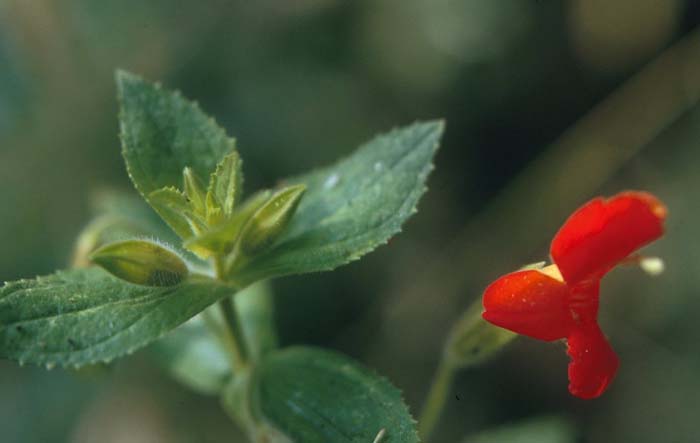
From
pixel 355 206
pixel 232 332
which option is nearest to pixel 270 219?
pixel 355 206

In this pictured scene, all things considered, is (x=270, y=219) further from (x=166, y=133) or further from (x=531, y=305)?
(x=531, y=305)

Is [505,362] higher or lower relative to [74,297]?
lower

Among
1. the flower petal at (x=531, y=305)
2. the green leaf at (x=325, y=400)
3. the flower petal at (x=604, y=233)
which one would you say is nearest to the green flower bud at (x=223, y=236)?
the green leaf at (x=325, y=400)

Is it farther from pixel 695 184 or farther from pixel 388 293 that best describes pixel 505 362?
pixel 695 184

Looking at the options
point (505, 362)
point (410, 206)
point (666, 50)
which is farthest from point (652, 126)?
point (410, 206)

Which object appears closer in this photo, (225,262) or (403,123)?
(225,262)

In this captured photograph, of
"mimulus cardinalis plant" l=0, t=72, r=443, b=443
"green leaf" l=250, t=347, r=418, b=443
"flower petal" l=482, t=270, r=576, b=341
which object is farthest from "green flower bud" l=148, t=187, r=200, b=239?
"flower petal" l=482, t=270, r=576, b=341
